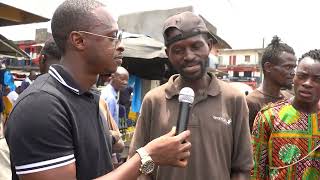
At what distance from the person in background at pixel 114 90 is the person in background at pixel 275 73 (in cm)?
195

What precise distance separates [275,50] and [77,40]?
3.34 meters

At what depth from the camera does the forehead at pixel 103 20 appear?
1824 mm

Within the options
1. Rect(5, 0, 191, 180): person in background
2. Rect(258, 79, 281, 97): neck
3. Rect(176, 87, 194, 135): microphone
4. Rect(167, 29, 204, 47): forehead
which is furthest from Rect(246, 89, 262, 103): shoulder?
Rect(5, 0, 191, 180): person in background

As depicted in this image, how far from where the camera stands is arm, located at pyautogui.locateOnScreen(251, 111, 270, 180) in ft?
10.2

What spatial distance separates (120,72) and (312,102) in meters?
3.48

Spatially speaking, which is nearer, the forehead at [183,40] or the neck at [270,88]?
the forehead at [183,40]

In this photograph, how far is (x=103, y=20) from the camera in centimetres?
185

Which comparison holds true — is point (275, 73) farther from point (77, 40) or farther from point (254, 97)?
point (77, 40)

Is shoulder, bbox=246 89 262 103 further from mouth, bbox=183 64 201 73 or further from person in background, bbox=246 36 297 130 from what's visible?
mouth, bbox=183 64 201 73

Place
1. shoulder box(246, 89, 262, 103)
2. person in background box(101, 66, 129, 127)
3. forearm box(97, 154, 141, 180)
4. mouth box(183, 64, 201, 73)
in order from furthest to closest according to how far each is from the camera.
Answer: person in background box(101, 66, 129, 127) < shoulder box(246, 89, 262, 103) < mouth box(183, 64, 201, 73) < forearm box(97, 154, 141, 180)

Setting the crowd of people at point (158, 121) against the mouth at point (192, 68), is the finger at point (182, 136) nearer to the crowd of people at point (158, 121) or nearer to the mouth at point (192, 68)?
the crowd of people at point (158, 121)

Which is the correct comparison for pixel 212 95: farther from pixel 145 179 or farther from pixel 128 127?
pixel 128 127

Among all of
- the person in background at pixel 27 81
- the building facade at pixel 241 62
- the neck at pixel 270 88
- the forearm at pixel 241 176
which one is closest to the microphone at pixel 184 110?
the forearm at pixel 241 176

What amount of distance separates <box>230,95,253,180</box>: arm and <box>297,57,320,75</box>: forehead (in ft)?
2.90
